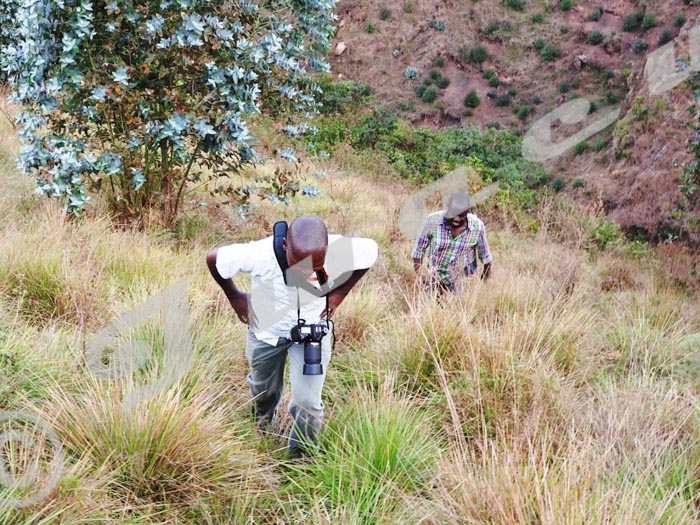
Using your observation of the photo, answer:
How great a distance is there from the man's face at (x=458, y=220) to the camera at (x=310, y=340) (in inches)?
101

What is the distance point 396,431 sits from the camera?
3.13m

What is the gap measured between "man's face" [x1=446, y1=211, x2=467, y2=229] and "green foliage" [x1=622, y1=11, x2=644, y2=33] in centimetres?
2342

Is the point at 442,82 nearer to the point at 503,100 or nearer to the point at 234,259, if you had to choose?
the point at 503,100

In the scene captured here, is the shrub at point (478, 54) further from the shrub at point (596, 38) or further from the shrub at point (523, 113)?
the shrub at point (596, 38)

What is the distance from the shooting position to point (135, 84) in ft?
20.2

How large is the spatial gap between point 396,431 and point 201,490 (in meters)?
0.96

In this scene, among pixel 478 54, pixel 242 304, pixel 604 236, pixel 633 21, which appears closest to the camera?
pixel 242 304

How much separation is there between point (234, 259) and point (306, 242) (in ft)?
1.44

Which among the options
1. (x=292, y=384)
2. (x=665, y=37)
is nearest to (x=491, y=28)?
(x=665, y=37)

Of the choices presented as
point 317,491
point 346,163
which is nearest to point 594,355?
point 317,491

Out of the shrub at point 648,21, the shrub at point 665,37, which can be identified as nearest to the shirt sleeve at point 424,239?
the shrub at point 665,37

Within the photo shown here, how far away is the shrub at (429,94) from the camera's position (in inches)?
1016

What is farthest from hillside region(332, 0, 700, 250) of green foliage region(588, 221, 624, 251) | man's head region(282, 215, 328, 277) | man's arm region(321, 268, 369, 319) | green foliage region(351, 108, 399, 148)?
man's head region(282, 215, 328, 277)

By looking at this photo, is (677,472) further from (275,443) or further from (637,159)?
(637,159)
